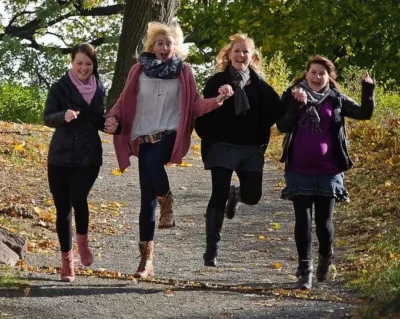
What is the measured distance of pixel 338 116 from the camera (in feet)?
25.3

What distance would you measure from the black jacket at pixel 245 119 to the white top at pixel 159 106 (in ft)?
0.75

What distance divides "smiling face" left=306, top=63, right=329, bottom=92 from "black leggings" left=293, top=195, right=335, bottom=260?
79 centimetres

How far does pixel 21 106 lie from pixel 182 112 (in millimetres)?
14912

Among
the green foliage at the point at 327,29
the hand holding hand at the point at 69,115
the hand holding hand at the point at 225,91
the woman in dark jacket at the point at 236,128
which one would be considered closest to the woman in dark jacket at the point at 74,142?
the hand holding hand at the point at 69,115

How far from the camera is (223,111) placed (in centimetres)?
785

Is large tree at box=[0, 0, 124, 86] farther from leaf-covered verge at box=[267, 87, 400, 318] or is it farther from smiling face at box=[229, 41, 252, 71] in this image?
smiling face at box=[229, 41, 252, 71]

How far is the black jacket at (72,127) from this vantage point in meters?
7.57

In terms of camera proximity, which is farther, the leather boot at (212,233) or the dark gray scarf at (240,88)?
the leather boot at (212,233)

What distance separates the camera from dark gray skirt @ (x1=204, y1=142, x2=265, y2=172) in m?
7.80

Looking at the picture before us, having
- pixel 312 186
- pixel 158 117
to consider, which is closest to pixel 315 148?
pixel 312 186

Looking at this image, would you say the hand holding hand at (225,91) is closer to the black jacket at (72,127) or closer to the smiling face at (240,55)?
the smiling face at (240,55)

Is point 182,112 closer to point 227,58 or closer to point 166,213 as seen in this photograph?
point 227,58

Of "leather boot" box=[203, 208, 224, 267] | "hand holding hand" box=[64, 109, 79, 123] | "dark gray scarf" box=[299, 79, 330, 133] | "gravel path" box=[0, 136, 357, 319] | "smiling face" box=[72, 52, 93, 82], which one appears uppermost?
"smiling face" box=[72, 52, 93, 82]

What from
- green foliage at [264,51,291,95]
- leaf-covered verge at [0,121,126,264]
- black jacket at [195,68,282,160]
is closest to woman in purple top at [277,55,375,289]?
black jacket at [195,68,282,160]
